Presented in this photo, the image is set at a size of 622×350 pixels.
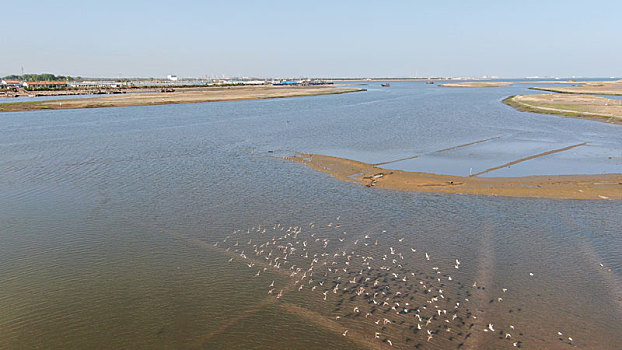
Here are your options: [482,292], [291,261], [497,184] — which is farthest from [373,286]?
[497,184]

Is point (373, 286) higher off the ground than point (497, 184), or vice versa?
point (497, 184)

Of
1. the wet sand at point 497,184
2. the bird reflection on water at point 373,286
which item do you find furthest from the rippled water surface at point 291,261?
the wet sand at point 497,184

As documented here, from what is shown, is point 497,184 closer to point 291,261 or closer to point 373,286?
point 373,286

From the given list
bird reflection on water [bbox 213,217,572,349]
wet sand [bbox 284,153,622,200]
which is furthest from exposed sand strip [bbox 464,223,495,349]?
wet sand [bbox 284,153,622,200]

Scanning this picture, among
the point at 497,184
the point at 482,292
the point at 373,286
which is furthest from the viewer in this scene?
the point at 497,184

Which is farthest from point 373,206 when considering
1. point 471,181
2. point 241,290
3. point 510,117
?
point 510,117

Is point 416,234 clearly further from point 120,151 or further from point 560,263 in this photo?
point 120,151

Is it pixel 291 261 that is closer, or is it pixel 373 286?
pixel 373 286
